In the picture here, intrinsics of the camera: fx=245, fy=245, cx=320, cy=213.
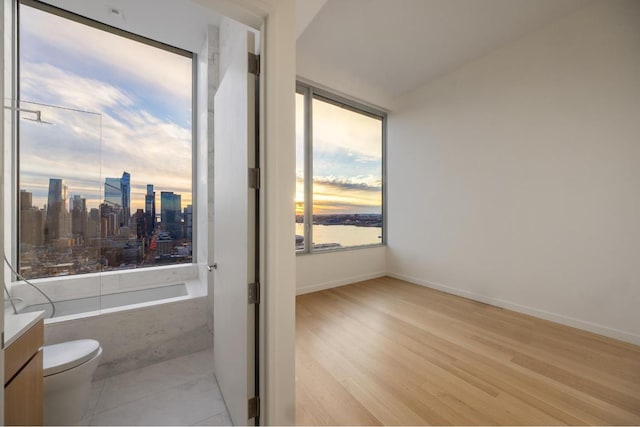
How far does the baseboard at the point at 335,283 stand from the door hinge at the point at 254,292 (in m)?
2.17

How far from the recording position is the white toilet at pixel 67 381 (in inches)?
50.4

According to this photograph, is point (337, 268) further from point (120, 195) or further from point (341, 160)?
point (120, 195)

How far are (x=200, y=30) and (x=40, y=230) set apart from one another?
2.29 meters

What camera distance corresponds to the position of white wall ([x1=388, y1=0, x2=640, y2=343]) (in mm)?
2195

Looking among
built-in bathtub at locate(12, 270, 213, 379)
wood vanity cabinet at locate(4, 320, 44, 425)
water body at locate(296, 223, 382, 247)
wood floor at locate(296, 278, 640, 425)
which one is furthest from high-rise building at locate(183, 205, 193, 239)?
wood vanity cabinet at locate(4, 320, 44, 425)

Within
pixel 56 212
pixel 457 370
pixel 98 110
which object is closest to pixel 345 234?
pixel 457 370

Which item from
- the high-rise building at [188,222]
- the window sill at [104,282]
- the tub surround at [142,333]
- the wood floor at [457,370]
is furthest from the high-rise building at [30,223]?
the wood floor at [457,370]

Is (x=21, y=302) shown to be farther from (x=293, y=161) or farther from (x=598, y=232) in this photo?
(x=598, y=232)

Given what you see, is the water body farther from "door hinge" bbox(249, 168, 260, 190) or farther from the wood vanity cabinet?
the wood vanity cabinet

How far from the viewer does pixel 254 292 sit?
123 cm

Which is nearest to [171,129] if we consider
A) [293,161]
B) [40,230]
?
[40,230]

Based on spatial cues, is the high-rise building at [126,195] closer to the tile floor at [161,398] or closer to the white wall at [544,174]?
the tile floor at [161,398]

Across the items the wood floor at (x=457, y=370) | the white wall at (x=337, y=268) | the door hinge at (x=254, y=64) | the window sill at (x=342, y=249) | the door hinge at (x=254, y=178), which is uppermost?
the door hinge at (x=254, y=64)

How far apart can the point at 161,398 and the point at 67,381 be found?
0.51 metres
